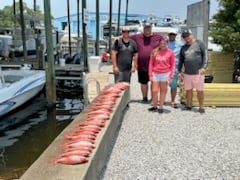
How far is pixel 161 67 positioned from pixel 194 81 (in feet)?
2.49

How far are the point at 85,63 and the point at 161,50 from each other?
Result: 12.1 m

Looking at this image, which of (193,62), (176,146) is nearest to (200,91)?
(193,62)

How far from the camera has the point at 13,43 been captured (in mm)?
33688

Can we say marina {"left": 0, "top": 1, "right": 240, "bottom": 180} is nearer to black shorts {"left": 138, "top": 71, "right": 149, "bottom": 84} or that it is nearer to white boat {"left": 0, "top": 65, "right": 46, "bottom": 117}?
white boat {"left": 0, "top": 65, "right": 46, "bottom": 117}

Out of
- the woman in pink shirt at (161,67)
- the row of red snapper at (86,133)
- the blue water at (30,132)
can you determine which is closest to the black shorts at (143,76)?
the woman in pink shirt at (161,67)

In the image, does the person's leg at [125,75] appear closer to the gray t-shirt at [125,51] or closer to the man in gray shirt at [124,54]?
the man in gray shirt at [124,54]

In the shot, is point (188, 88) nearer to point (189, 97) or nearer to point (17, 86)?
point (189, 97)

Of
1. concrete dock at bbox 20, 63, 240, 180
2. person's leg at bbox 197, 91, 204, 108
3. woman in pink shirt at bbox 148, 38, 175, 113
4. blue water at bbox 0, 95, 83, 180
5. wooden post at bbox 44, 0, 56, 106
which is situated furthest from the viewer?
wooden post at bbox 44, 0, 56, 106

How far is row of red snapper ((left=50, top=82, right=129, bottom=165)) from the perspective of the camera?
4.74 meters

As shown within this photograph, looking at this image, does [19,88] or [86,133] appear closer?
[86,133]

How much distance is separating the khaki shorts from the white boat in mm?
6886

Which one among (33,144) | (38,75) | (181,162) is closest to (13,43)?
(38,75)

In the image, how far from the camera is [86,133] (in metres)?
5.63

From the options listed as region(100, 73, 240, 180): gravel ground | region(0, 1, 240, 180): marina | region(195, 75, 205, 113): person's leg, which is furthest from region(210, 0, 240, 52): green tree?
region(195, 75, 205, 113): person's leg
